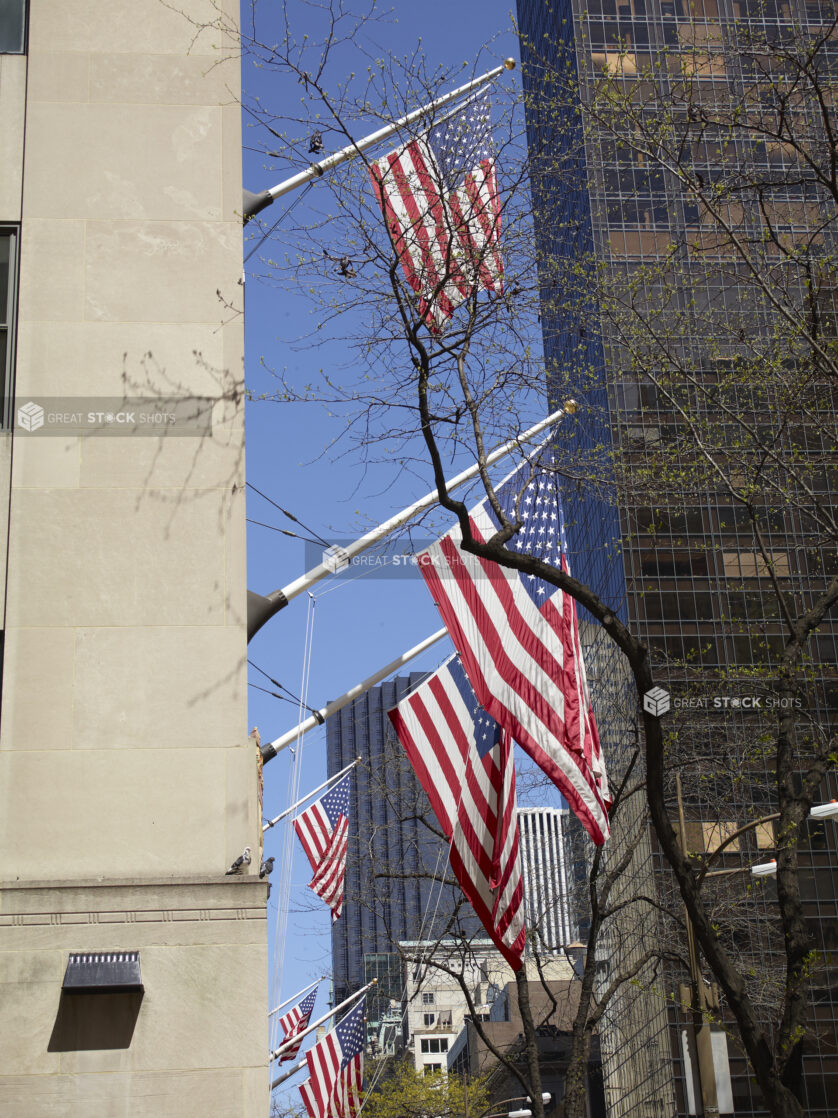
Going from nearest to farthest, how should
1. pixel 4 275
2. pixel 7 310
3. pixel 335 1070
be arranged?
pixel 7 310
pixel 4 275
pixel 335 1070

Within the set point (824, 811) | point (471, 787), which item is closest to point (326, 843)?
point (471, 787)

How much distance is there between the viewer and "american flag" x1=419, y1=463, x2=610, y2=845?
14.4 m

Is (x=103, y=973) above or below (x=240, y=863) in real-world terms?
below

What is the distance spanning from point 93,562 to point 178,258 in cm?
325

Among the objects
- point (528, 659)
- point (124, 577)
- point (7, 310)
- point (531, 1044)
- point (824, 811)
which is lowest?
point (531, 1044)

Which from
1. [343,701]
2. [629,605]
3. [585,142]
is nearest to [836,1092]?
[629,605]

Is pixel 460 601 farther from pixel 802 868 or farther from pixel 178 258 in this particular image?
pixel 802 868

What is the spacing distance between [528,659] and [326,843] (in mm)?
11744

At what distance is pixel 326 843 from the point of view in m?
25.9

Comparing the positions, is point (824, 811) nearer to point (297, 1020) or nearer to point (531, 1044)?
point (531, 1044)

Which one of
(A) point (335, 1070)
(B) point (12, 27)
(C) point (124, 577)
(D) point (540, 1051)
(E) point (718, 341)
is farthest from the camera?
(D) point (540, 1051)

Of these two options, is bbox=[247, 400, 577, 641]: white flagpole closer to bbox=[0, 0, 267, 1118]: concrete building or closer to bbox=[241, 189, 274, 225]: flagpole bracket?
bbox=[0, 0, 267, 1118]: concrete building

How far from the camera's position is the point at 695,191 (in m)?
13.9

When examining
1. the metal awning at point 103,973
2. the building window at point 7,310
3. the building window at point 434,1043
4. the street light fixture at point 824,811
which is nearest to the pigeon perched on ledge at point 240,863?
the metal awning at point 103,973
